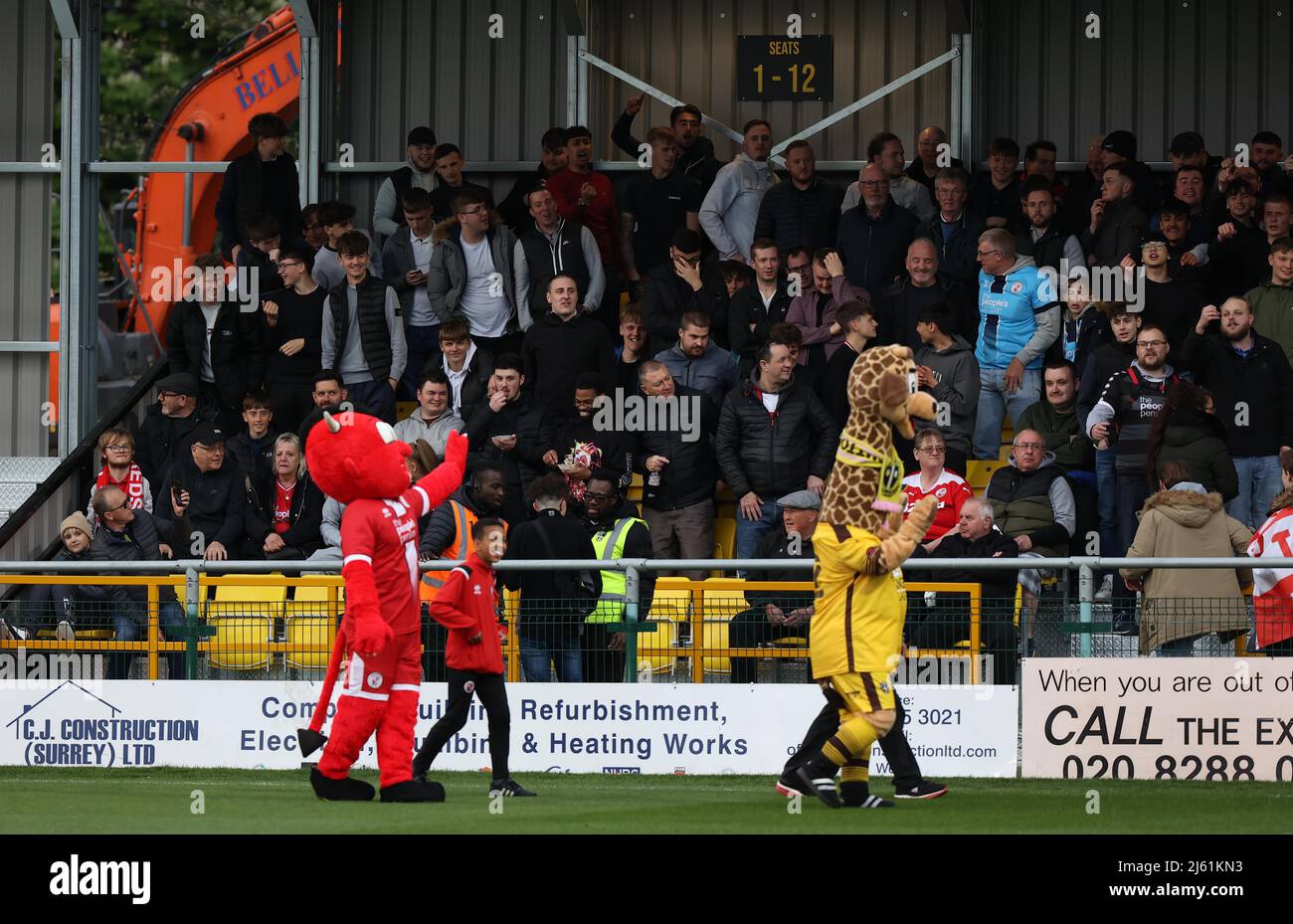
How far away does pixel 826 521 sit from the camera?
10.6m

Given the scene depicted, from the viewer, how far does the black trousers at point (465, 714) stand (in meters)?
11.5

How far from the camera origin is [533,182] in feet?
63.1

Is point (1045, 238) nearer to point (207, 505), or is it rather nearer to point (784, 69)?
point (784, 69)

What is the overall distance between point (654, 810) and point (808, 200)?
8.68m

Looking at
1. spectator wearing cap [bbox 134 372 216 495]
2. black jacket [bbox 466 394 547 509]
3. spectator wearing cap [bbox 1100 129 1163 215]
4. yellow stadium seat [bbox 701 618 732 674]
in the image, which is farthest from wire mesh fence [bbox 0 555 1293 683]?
spectator wearing cap [bbox 1100 129 1163 215]

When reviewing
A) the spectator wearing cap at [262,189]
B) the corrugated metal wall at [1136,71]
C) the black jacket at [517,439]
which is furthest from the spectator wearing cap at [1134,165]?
the spectator wearing cap at [262,189]

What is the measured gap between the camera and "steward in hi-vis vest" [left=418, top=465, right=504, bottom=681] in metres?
13.8

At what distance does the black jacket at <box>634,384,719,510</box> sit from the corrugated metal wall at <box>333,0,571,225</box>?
5242mm

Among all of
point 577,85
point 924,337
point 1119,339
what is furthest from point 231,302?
point 1119,339

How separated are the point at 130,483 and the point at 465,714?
634 centimetres

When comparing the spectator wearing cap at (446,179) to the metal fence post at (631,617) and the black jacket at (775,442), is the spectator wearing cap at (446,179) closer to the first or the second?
the black jacket at (775,442)

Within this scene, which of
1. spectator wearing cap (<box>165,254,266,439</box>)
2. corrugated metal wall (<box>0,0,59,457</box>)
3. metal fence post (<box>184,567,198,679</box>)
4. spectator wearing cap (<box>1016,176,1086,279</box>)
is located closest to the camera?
metal fence post (<box>184,567,198,679</box>)

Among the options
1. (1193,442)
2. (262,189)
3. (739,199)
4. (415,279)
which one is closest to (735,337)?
(739,199)

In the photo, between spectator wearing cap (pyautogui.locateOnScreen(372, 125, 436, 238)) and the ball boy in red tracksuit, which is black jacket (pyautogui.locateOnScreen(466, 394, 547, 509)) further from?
the ball boy in red tracksuit
